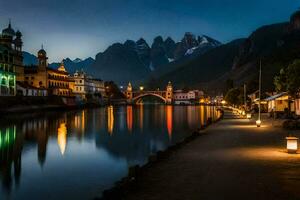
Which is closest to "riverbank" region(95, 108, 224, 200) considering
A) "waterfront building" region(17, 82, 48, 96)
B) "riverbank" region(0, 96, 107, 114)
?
"riverbank" region(0, 96, 107, 114)

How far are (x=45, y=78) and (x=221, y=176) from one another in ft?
477

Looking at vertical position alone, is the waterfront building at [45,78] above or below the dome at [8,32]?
below

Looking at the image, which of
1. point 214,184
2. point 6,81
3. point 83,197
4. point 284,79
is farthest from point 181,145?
Result: point 6,81

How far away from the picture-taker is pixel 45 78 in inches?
6102

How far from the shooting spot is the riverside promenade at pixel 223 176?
1465 cm

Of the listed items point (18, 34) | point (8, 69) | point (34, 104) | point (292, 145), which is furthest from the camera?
A: point (18, 34)

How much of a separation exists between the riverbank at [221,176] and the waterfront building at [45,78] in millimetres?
134317

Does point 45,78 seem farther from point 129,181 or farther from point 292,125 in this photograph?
point 129,181

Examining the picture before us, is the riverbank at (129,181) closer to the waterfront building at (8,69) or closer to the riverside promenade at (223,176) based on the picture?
the riverside promenade at (223,176)

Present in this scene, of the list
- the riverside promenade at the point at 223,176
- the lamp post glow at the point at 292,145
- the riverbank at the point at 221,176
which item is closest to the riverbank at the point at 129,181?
the riverbank at the point at 221,176

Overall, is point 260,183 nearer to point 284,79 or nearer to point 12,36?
point 284,79

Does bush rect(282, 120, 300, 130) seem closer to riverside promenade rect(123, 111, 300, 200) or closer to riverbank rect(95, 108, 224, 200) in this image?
riverside promenade rect(123, 111, 300, 200)

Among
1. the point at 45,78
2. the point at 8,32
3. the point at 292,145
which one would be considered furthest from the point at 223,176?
the point at 8,32

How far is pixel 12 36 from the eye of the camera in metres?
154
